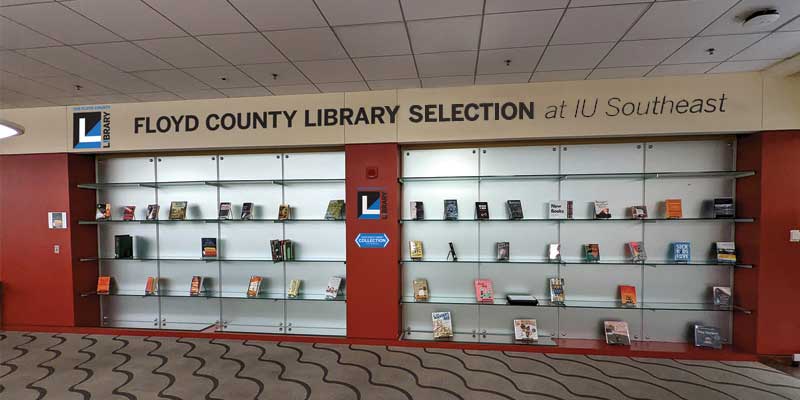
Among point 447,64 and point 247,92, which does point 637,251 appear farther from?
point 247,92

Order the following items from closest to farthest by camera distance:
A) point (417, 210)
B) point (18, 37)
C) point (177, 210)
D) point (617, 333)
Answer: point (18, 37)
point (617, 333)
point (417, 210)
point (177, 210)

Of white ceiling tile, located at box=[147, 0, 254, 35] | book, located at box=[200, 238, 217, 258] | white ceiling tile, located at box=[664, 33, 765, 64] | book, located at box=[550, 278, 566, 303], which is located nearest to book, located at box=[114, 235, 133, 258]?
book, located at box=[200, 238, 217, 258]

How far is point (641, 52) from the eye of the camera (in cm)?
317

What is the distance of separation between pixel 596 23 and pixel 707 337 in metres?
3.59

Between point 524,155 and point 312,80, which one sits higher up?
point 312,80

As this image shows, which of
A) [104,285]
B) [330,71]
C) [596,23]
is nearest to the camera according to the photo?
[596,23]

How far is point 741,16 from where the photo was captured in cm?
257

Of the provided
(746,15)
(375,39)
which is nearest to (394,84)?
(375,39)

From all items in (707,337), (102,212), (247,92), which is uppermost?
(247,92)

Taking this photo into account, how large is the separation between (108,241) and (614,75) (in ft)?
21.6

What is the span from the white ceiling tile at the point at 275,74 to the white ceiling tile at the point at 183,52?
0.28 m

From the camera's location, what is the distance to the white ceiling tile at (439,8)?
95.0 inches

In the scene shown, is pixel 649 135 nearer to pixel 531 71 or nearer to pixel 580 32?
pixel 531 71

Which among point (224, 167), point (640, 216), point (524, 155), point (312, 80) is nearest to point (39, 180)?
point (224, 167)
